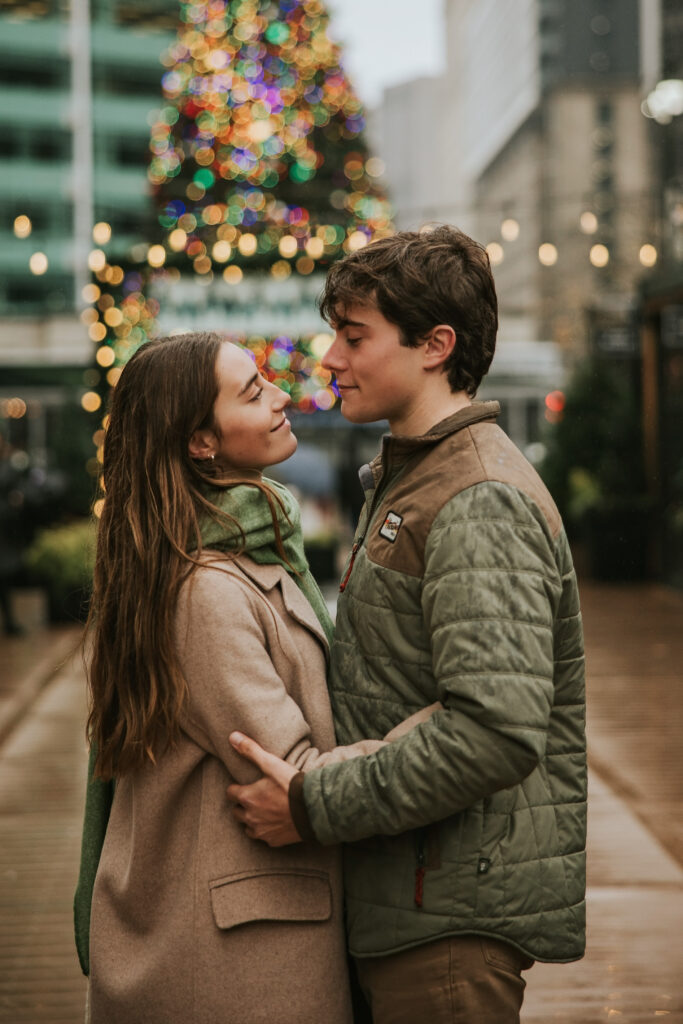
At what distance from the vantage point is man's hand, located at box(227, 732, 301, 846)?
1.77m

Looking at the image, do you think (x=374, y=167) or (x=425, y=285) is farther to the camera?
(x=374, y=167)

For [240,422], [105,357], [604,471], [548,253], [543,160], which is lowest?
[604,471]

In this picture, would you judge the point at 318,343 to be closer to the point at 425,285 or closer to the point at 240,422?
the point at 240,422

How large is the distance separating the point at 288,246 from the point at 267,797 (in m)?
10.1

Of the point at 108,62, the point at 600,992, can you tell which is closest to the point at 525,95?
the point at 108,62

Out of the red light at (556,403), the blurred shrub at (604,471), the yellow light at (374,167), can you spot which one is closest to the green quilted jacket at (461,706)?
the blurred shrub at (604,471)

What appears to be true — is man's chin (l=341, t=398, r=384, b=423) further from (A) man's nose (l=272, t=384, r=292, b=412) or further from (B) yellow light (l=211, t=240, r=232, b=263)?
(B) yellow light (l=211, t=240, r=232, b=263)

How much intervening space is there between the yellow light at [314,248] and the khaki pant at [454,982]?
10335mm

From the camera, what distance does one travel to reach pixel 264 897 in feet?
6.10

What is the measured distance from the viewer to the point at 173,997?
1.88 m

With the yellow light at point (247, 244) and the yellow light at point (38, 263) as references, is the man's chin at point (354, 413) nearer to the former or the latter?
the yellow light at point (38, 263)

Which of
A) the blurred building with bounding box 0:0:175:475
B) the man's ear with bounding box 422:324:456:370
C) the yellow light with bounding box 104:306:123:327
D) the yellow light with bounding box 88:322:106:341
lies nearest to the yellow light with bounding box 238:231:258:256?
the yellow light with bounding box 104:306:123:327

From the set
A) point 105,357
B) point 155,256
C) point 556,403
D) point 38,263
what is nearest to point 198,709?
point 38,263

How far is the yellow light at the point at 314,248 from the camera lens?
11672 mm
